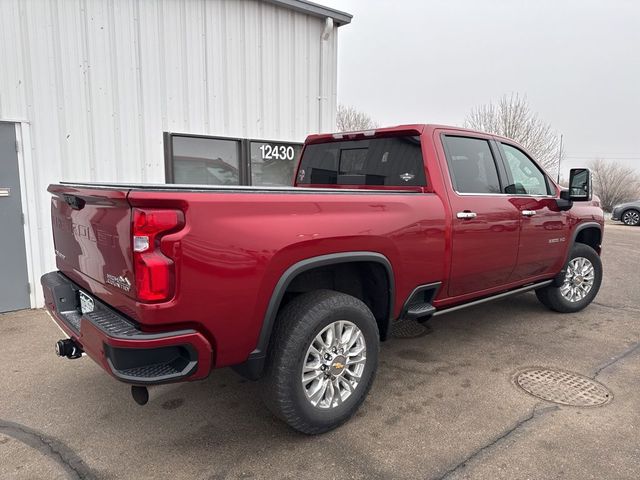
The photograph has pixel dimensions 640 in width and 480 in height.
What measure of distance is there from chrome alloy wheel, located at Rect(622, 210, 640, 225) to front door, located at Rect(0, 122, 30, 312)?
20454 mm

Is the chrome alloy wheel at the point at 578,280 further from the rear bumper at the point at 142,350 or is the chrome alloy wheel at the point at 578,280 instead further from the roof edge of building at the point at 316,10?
the roof edge of building at the point at 316,10

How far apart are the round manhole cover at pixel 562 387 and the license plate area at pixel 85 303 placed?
3.04m

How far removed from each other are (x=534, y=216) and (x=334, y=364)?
2619 mm

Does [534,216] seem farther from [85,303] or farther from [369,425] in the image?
[85,303]

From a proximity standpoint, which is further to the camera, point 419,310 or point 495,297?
point 495,297

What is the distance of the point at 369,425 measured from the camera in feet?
9.66

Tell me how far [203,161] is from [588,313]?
5.31 metres

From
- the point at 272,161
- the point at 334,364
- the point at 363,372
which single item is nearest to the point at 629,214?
the point at 272,161

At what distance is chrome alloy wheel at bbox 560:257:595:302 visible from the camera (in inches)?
204

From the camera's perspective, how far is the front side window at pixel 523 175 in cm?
427

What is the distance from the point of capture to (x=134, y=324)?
225 centimetres

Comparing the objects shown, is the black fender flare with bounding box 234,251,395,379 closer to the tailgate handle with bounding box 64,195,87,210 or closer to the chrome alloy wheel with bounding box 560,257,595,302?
the tailgate handle with bounding box 64,195,87,210

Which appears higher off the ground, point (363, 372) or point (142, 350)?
point (142, 350)

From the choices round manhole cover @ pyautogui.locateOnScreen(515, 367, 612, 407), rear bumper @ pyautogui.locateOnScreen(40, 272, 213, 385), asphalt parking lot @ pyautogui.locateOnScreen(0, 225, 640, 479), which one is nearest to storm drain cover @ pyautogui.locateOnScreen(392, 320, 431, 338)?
asphalt parking lot @ pyautogui.locateOnScreen(0, 225, 640, 479)
